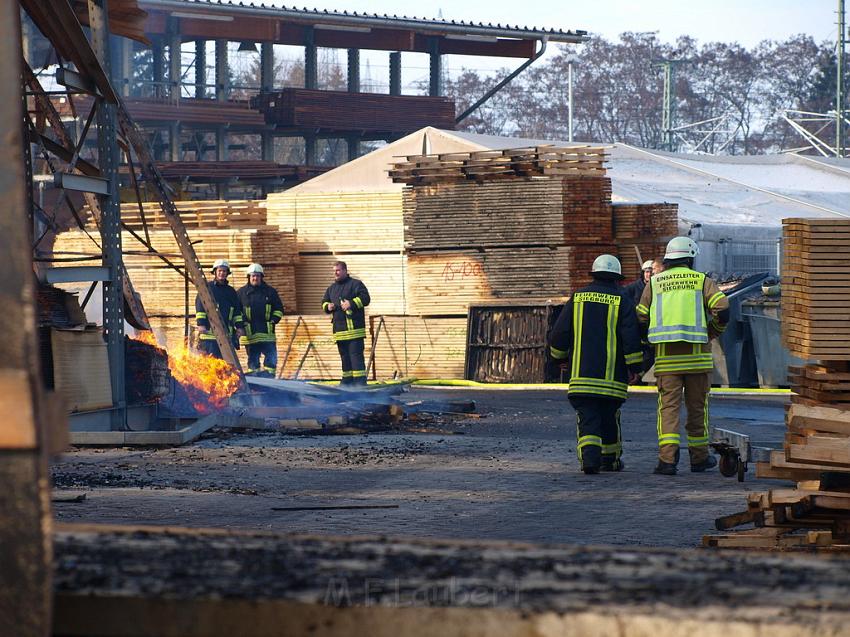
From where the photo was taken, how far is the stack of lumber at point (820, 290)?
26.6ft

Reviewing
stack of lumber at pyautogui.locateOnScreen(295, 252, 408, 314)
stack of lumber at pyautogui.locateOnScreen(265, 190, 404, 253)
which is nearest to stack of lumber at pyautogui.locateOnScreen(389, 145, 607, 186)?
stack of lumber at pyautogui.locateOnScreen(265, 190, 404, 253)

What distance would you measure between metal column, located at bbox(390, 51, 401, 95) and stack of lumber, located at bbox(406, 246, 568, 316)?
919 inches

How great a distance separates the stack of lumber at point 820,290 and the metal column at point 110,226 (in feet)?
22.2

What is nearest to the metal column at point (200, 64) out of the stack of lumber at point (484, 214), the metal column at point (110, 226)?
the stack of lumber at point (484, 214)

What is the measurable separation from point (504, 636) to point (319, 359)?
73.7 feet

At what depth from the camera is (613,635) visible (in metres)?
1.94

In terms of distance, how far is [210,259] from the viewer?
24609mm

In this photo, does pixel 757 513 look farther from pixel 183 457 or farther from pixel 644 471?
pixel 183 457

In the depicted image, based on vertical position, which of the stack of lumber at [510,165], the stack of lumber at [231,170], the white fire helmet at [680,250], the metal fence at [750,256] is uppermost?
the stack of lumber at [231,170]

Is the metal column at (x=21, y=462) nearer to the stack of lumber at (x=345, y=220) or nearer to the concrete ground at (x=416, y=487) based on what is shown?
the concrete ground at (x=416, y=487)

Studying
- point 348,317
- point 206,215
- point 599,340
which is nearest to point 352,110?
point 206,215

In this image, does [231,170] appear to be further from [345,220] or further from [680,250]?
[680,250]

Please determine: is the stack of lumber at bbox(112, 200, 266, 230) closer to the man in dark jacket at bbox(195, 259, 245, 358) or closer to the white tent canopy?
the white tent canopy

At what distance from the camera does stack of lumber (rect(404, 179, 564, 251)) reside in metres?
22.5
